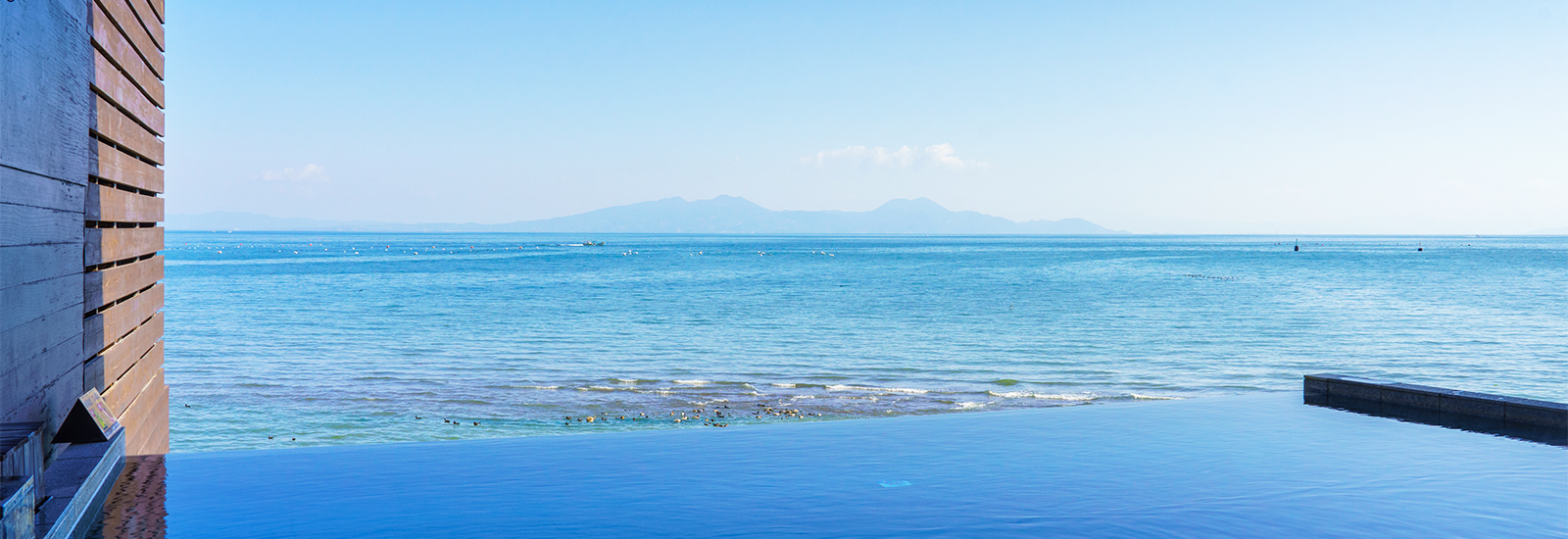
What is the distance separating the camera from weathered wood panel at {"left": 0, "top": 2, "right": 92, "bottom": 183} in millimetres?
3787

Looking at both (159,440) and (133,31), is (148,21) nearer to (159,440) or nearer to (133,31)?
(133,31)

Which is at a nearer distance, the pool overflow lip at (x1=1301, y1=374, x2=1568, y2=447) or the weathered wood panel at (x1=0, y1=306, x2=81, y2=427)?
the weathered wood panel at (x1=0, y1=306, x2=81, y2=427)

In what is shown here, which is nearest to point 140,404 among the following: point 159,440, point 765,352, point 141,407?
point 141,407

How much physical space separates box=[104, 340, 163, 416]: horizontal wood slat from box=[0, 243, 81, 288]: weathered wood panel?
3.39ft

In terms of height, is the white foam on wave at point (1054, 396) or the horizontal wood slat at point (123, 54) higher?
the horizontal wood slat at point (123, 54)

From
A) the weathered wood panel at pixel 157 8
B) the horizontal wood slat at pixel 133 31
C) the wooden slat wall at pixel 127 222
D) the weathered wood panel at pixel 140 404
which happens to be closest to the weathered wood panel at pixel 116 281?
the wooden slat wall at pixel 127 222

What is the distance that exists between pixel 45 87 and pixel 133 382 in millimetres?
2703

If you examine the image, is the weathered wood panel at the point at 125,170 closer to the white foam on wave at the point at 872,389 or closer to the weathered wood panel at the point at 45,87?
the weathered wood panel at the point at 45,87

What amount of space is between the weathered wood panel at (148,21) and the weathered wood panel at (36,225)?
5.77 feet

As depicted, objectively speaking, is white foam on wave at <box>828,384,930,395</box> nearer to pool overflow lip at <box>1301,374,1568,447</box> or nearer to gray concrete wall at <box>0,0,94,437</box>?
pool overflow lip at <box>1301,374,1568,447</box>

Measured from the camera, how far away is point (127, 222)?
6.09m

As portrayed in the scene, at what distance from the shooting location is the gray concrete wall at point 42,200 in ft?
12.6

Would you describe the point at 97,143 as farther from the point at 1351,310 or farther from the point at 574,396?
the point at 1351,310

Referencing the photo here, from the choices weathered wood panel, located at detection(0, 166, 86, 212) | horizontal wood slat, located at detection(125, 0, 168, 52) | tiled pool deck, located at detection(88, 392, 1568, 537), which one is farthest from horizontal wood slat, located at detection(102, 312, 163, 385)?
horizontal wood slat, located at detection(125, 0, 168, 52)
